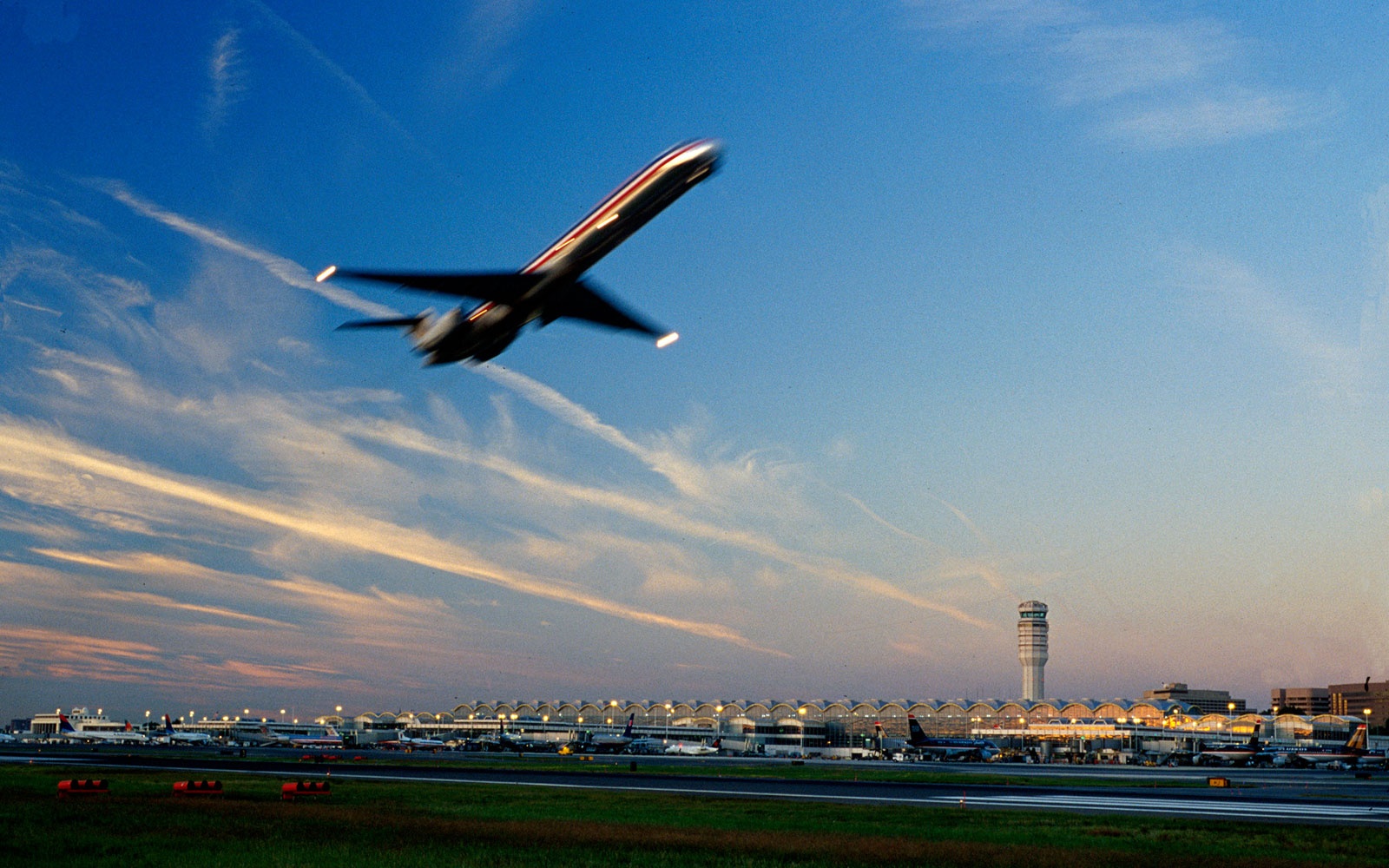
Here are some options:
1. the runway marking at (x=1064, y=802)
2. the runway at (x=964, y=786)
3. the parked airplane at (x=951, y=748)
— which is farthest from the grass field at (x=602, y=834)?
the parked airplane at (x=951, y=748)

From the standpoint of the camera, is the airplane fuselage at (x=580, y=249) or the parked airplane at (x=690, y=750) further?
the parked airplane at (x=690, y=750)

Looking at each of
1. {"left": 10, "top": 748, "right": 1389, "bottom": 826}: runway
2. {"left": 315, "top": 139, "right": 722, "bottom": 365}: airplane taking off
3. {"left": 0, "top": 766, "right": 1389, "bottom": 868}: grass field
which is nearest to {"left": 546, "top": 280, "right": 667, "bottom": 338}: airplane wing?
{"left": 315, "top": 139, "right": 722, "bottom": 365}: airplane taking off

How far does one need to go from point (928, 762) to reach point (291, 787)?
108604mm

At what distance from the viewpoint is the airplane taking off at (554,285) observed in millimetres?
43094

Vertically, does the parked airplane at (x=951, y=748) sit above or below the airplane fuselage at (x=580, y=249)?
below

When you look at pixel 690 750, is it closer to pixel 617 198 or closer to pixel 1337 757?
pixel 1337 757

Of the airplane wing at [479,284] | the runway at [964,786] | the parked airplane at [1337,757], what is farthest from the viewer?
the parked airplane at [1337,757]

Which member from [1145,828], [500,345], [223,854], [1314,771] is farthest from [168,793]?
[1314,771]

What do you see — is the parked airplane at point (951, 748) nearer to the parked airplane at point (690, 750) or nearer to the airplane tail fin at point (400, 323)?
the parked airplane at point (690, 750)

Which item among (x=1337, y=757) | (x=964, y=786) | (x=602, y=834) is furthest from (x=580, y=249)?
(x=1337, y=757)

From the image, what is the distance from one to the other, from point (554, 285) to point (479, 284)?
398cm

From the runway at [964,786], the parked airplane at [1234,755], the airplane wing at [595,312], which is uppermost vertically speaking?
the airplane wing at [595,312]

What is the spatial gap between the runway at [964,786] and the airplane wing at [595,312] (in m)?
35.1

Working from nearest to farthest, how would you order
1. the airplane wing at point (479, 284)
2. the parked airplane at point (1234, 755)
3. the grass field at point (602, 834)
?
the grass field at point (602, 834) < the airplane wing at point (479, 284) < the parked airplane at point (1234, 755)
